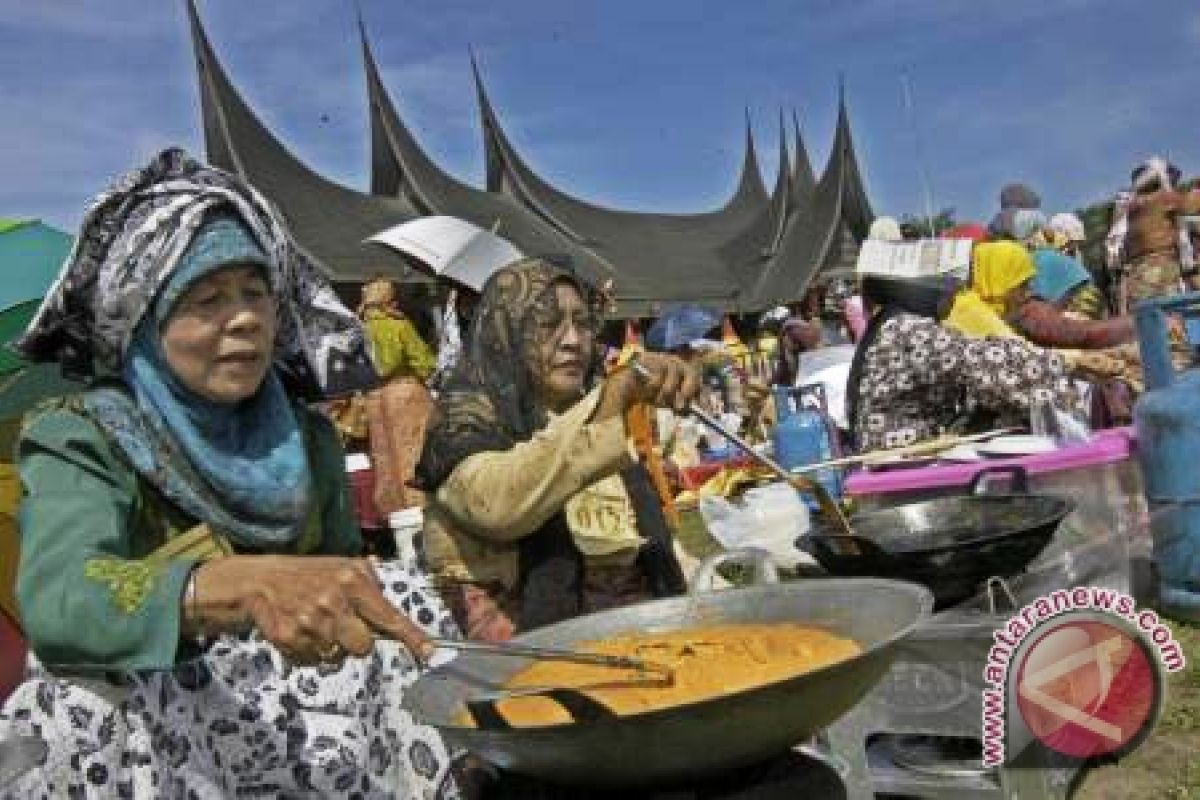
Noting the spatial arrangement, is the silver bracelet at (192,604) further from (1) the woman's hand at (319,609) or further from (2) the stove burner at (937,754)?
(2) the stove burner at (937,754)

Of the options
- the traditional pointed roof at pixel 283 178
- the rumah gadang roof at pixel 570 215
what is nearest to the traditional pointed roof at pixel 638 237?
the rumah gadang roof at pixel 570 215

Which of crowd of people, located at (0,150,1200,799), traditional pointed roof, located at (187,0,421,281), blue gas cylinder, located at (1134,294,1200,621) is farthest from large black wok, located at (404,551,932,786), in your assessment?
traditional pointed roof, located at (187,0,421,281)

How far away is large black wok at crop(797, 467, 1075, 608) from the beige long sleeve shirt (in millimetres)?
428

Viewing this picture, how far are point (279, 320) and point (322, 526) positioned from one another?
0.36m

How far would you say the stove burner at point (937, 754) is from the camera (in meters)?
2.40

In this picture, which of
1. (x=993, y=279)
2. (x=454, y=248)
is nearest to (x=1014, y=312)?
(x=993, y=279)

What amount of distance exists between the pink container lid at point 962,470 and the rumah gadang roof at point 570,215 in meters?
9.85

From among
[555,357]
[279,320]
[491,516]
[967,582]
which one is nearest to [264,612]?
[279,320]

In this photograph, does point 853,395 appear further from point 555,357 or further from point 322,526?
point 322,526

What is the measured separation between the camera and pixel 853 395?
13.4 feet

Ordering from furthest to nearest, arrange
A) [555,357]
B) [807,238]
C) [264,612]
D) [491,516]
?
[807,238] → [555,357] → [491,516] → [264,612]

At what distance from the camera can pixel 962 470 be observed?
9.36 feet

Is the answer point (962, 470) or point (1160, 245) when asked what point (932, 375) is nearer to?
point (962, 470)

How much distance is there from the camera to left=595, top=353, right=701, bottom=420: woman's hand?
72.9 inches
